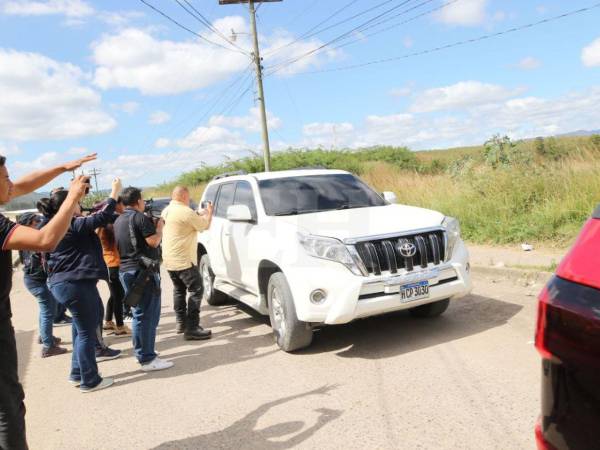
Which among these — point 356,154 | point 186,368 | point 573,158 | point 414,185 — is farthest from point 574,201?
point 356,154

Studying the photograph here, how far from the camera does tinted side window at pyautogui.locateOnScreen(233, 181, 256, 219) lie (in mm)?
6172

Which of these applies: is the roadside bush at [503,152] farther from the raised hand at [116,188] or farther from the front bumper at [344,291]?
the raised hand at [116,188]

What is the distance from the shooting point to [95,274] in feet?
15.2

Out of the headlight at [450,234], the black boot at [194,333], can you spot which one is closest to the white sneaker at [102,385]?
the black boot at [194,333]

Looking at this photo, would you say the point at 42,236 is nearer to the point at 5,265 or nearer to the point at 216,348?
the point at 5,265

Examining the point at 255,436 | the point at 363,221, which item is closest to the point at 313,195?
the point at 363,221

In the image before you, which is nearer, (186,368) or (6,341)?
(6,341)

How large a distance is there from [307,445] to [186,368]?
88.0 inches

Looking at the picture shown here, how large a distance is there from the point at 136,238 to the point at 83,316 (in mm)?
1010

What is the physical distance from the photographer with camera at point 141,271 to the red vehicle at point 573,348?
13.7ft

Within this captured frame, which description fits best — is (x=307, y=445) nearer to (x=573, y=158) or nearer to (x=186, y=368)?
(x=186, y=368)

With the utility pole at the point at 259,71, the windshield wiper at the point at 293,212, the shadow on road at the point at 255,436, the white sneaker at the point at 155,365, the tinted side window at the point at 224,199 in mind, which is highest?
the utility pole at the point at 259,71

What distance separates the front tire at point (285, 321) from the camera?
4.98 meters

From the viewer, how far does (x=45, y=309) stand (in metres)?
6.09
